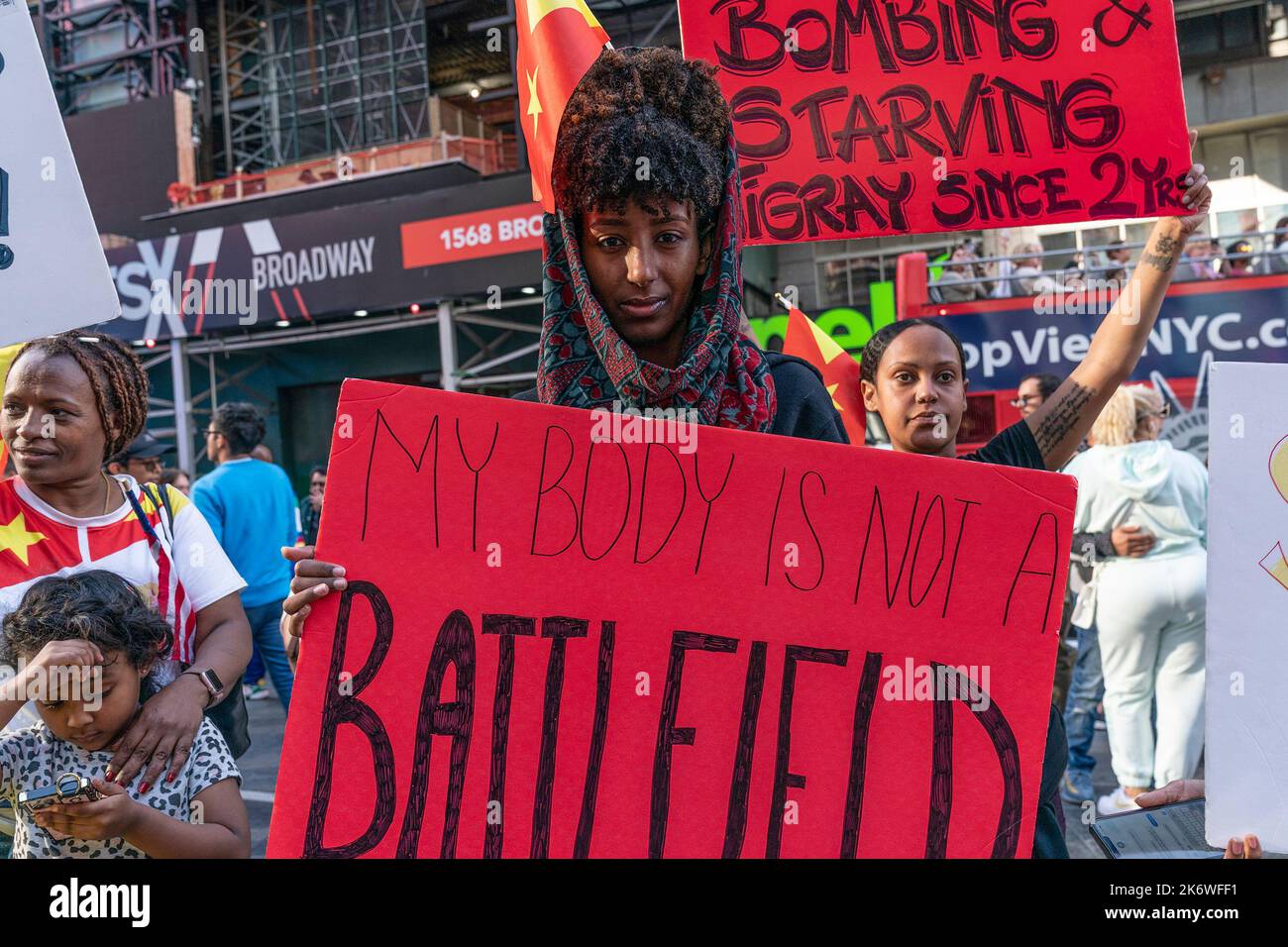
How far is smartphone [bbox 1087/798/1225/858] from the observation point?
1.46 m

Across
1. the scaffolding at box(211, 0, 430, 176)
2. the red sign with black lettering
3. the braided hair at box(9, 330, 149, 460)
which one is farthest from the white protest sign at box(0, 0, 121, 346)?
the scaffolding at box(211, 0, 430, 176)

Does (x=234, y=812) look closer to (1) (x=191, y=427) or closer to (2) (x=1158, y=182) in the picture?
(2) (x=1158, y=182)

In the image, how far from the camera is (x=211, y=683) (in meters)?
1.81

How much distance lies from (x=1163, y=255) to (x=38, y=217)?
211 cm

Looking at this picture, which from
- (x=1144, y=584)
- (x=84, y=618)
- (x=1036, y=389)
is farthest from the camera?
(x=1036, y=389)

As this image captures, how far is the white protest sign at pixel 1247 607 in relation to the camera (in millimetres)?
1476

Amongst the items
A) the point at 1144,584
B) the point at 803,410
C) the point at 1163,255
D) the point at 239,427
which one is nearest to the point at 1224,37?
the point at 1144,584

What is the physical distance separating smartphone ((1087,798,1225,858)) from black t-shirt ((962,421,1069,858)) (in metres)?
0.12

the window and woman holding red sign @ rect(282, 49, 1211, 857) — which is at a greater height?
the window

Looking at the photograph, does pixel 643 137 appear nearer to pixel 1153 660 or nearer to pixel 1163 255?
pixel 1163 255

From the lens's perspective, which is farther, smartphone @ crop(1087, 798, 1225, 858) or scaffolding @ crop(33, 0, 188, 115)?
scaffolding @ crop(33, 0, 188, 115)

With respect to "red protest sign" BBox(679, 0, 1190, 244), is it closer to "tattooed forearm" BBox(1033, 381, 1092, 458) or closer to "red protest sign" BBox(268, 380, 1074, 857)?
"tattooed forearm" BBox(1033, 381, 1092, 458)

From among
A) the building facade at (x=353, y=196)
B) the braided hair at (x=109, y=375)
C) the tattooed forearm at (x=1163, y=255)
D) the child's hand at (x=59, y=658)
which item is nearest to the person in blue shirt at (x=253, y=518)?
the braided hair at (x=109, y=375)
